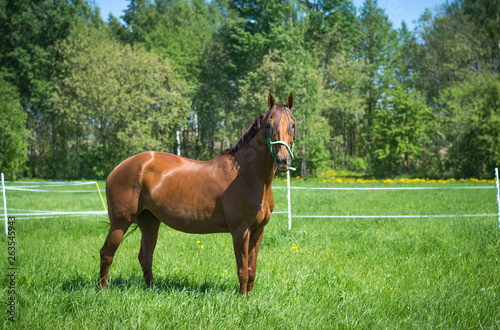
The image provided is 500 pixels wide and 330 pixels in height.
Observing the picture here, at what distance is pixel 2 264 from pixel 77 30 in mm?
29238

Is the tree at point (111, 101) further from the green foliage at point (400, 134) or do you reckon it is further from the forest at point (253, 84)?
the green foliage at point (400, 134)

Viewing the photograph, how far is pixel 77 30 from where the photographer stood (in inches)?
1141

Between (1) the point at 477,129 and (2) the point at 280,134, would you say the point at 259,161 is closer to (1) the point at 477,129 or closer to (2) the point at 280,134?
(2) the point at 280,134

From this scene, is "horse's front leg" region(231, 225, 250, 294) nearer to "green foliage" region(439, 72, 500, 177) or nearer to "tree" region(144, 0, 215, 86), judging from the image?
"green foliage" region(439, 72, 500, 177)

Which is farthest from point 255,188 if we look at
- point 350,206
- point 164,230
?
point 350,206

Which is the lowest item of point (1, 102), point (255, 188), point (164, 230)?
point (164, 230)

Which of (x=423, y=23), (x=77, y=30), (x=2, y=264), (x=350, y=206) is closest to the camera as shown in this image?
(x=2, y=264)

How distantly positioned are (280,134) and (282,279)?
205 cm

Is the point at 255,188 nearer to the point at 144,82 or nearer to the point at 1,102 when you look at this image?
the point at 144,82

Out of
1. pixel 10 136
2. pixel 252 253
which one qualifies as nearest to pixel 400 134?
pixel 252 253

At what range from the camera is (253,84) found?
1086 inches

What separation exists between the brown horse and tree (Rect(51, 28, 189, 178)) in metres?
21.4

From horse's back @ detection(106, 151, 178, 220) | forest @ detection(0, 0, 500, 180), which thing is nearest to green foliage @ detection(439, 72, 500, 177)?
forest @ detection(0, 0, 500, 180)

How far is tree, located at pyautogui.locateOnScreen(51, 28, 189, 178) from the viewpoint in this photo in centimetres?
2475
